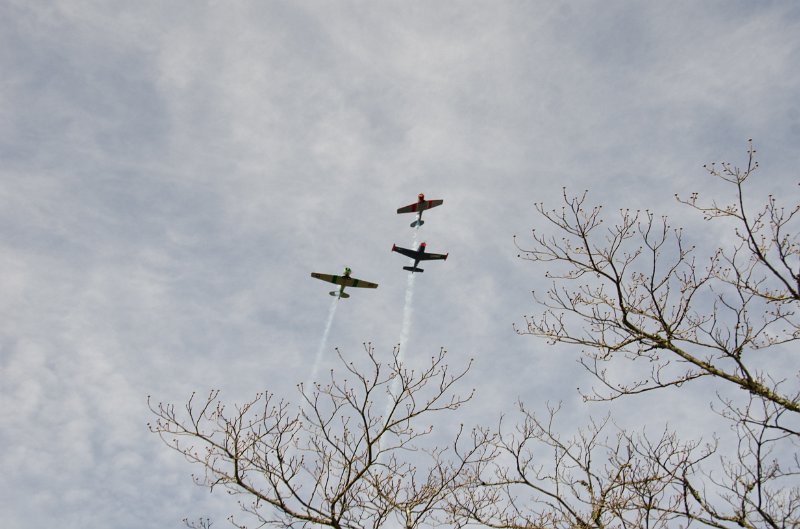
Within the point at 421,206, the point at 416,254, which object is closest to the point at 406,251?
the point at 416,254

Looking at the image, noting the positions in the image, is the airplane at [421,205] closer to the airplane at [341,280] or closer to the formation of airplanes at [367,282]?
the formation of airplanes at [367,282]

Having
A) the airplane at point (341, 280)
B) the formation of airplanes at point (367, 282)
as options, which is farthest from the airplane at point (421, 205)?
the airplane at point (341, 280)

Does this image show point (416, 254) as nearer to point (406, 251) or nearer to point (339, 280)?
point (406, 251)

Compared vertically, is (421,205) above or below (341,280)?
above

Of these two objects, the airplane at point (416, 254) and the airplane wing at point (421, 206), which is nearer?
the airplane at point (416, 254)

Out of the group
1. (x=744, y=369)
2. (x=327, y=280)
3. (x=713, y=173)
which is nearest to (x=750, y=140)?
(x=713, y=173)

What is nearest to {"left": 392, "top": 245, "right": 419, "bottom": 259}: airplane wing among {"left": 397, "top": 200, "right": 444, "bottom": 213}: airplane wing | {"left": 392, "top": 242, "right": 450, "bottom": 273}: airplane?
{"left": 392, "top": 242, "right": 450, "bottom": 273}: airplane

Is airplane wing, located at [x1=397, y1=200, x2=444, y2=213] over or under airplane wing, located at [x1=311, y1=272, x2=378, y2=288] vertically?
over

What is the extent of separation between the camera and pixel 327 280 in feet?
109

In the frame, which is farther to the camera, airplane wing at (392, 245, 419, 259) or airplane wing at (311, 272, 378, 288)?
airplane wing at (311, 272, 378, 288)

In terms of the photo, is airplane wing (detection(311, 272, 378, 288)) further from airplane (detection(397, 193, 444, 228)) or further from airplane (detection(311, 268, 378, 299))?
airplane (detection(397, 193, 444, 228))

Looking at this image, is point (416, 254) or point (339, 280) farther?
point (339, 280)

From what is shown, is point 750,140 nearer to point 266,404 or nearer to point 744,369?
point 744,369

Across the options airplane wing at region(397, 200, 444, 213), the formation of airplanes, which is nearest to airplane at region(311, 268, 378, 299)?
the formation of airplanes
